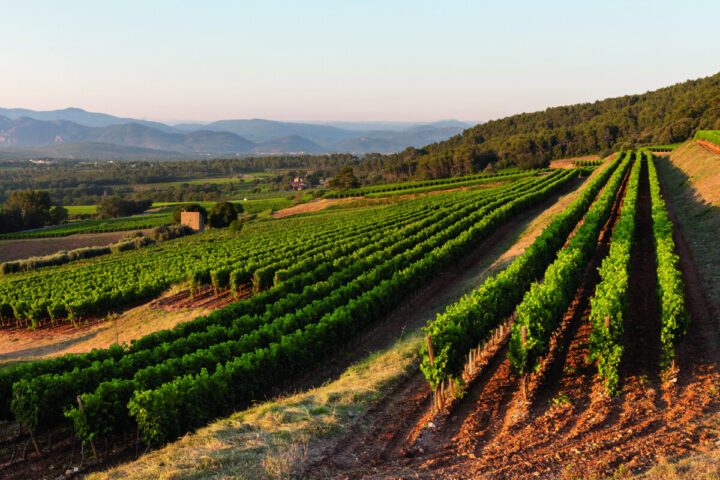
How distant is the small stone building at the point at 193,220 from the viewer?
91.9 meters

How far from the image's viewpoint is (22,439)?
14.1 m

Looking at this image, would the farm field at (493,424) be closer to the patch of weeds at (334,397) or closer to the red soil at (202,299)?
the patch of weeds at (334,397)

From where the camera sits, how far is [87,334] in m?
29.4

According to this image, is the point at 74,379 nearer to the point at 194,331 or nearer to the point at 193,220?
the point at 194,331

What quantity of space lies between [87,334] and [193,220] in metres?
66.4

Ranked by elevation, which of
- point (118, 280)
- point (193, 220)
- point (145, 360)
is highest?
point (145, 360)

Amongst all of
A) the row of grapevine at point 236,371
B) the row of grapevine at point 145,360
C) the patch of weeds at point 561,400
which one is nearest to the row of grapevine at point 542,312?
the patch of weeds at point 561,400

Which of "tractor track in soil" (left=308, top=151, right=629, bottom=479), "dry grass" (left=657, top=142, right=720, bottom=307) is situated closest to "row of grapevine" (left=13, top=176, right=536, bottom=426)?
"tractor track in soil" (left=308, top=151, right=629, bottom=479)

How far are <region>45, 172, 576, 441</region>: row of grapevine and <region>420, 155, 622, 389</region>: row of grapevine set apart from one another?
453 centimetres

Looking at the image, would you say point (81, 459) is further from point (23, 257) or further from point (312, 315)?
point (23, 257)

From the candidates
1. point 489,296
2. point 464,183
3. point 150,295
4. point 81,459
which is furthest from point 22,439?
point 464,183

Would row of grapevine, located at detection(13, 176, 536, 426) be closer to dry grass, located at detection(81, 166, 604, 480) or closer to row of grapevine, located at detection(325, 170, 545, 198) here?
dry grass, located at detection(81, 166, 604, 480)

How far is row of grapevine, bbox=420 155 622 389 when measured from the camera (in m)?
14.0

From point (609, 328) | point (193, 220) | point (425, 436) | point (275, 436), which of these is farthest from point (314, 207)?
point (425, 436)
